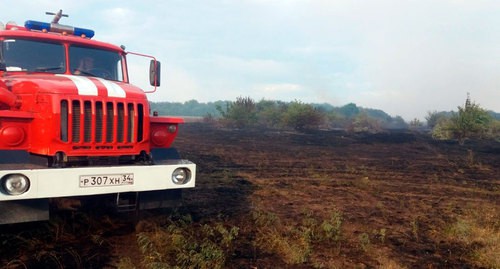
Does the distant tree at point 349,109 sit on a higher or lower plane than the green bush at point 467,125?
higher

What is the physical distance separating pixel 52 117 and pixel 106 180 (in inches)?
37.9

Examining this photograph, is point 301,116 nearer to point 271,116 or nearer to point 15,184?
point 271,116

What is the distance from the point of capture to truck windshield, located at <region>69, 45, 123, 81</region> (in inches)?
231

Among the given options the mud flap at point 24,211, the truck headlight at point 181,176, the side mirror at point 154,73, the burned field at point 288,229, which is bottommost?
the burned field at point 288,229

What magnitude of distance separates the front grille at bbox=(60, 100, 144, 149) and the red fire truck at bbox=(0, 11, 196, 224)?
0.04 feet

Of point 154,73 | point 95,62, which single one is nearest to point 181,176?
point 154,73

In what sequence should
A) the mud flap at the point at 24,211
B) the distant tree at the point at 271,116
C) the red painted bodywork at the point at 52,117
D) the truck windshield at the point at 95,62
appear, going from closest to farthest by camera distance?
the mud flap at the point at 24,211
the red painted bodywork at the point at 52,117
the truck windshield at the point at 95,62
the distant tree at the point at 271,116

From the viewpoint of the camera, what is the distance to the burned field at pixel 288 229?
15.1 feet

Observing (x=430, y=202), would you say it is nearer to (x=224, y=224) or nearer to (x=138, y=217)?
(x=224, y=224)

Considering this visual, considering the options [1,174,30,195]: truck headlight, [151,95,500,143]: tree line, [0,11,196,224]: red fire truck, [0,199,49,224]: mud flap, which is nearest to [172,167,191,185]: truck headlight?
[0,11,196,224]: red fire truck

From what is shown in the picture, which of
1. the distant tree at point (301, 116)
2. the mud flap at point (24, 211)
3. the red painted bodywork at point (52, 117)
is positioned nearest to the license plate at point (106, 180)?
the red painted bodywork at point (52, 117)

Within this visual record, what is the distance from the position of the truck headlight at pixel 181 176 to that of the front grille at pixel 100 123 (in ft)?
2.22

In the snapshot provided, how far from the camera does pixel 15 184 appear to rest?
3945 mm

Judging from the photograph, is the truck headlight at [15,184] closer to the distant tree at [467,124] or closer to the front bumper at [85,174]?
the front bumper at [85,174]
